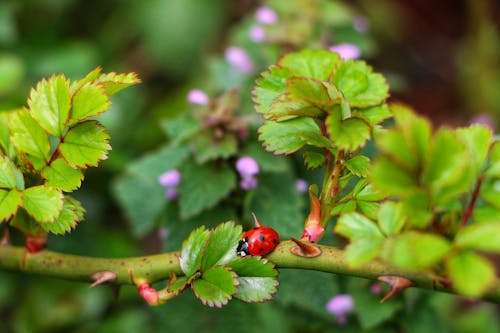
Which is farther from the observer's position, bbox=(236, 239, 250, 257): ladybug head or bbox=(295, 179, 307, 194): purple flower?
bbox=(295, 179, 307, 194): purple flower

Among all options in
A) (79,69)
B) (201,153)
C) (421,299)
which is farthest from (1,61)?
(421,299)

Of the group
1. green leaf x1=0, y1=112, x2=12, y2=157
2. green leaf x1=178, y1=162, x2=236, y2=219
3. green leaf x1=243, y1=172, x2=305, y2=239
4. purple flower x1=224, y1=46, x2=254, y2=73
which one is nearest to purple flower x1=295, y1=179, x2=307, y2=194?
green leaf x1=243, y1=172, x2=305, y2=239

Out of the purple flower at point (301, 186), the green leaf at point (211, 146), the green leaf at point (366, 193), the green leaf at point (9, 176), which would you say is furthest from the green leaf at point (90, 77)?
the purple flower at point (301, 186)

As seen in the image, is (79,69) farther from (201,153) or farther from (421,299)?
(421,299)

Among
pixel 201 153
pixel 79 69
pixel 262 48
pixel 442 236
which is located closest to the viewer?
pixel 442 236

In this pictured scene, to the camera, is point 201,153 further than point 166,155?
No

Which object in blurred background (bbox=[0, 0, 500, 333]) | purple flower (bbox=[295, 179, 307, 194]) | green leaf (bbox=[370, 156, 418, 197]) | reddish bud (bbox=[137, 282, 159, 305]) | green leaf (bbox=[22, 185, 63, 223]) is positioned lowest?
blurred background (bbox=[0, 0, 500, 333])

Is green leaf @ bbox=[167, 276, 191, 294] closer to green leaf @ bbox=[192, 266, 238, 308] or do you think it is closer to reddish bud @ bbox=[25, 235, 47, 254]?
green leaf @ bbox=[192, 266, 238, 308]

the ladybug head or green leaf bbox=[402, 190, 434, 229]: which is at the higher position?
green leaf bbox=[402, 190, 434, 229]
